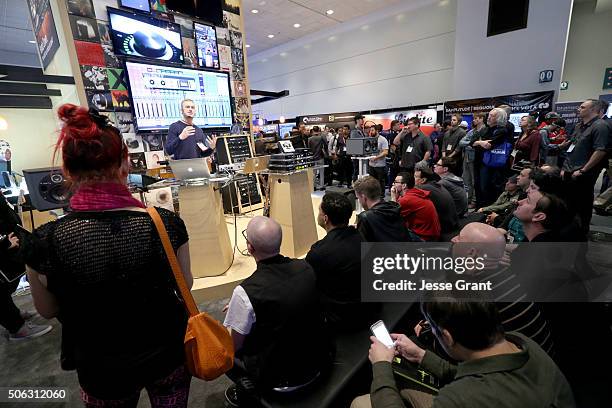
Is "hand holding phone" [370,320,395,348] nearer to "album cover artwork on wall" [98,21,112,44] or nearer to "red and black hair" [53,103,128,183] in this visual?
"red and black hair" [53,103,128,183]

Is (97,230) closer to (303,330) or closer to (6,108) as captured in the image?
(303,330)

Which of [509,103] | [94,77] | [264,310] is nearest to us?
[264,310]

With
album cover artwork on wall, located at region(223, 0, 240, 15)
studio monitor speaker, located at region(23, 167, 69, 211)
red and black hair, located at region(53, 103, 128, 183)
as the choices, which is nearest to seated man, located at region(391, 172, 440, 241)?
red and black hair, located at region(53, 103, 128, 183)

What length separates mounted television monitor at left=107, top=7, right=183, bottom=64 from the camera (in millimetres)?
3639

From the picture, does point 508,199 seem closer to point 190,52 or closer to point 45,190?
point 190,52

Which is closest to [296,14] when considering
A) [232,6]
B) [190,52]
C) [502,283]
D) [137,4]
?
[232,6]

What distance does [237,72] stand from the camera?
5125mm

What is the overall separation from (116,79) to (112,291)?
386cm

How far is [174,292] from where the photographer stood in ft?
3.23

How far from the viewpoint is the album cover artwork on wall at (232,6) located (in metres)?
4.86

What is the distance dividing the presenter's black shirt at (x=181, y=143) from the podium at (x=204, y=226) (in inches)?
48.0

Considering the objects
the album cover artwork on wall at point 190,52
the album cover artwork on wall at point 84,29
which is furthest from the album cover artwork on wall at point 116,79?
the album cover artwork on wall at point 190,52

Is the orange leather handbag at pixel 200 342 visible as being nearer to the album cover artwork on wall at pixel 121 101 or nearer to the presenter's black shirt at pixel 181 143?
the presenter's black shirt at pixel 181 143

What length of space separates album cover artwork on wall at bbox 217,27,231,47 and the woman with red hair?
464cm
